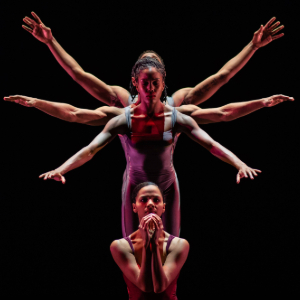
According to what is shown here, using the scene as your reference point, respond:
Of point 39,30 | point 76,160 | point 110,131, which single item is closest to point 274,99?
point 110,131

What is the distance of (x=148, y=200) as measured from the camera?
136 inches

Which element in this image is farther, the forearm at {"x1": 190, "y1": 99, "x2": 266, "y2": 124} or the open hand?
the forearm at {"x1": 190, "y1": 99, "x2": 266, "y2": 124}

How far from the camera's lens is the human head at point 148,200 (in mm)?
3423

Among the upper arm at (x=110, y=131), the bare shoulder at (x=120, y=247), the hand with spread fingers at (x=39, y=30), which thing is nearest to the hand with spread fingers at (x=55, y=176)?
the upper arm at (x=110, y=131)

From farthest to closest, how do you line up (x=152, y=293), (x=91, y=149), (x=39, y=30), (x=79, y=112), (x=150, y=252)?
(x=39, y=30) → (x=79, y=112) → (x=91, y=149) → (x=152, y=293) → (x=150, y=252)

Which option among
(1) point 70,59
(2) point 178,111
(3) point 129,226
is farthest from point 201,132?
(1) point 70,59

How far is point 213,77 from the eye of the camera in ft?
12.8

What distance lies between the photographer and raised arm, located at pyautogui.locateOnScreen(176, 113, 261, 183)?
333 cm

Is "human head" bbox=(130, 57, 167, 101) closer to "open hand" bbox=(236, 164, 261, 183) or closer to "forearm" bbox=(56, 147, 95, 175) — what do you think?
"forearm" bbox=(56, 147, 95, 175)

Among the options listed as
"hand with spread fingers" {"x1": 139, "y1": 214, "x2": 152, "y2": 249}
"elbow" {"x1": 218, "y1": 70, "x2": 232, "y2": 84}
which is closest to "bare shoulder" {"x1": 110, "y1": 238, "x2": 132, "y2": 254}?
"hand with spread fingers" {"x1": 139, "y1": 214, "x2": 152, "y2": 249}

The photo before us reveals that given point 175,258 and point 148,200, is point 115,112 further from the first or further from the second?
point 175,258

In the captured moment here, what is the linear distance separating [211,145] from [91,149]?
65 centimetres

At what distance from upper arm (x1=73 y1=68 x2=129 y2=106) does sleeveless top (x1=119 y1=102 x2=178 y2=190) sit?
231mm

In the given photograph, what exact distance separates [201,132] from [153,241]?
0.70 metres
